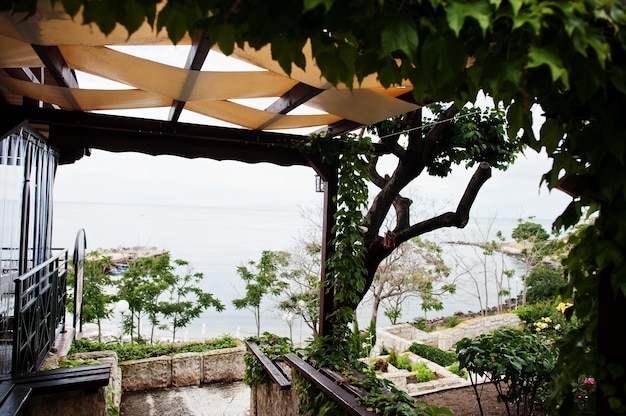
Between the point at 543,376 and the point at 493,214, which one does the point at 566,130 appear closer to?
the point at 543,376

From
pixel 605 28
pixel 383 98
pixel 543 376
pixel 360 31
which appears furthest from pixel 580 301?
pixel 543 376

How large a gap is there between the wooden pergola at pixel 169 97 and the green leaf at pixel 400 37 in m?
1.33

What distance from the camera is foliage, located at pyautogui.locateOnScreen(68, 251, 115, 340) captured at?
9.01m

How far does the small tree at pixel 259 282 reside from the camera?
10656 millimetres

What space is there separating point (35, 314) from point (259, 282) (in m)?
7.19

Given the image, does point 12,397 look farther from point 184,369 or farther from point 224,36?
point 184,369

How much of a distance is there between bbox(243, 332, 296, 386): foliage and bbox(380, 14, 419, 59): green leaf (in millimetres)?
4332

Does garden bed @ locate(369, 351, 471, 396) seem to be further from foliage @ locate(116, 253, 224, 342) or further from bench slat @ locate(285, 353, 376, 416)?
foliage @ locate(116, 253, 224, 342)

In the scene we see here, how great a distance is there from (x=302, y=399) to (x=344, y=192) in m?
1.88

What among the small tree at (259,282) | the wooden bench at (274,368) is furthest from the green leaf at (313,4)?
the small tree at (259,282)

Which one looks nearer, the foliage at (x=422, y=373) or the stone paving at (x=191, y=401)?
the stone paving at (x=191, y=401)

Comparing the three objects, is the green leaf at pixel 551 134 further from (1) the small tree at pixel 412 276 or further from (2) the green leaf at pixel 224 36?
(1) the small tree at pixel 412 276

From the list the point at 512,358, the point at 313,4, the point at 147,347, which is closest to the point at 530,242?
the point at 147,347

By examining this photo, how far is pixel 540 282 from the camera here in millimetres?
14531
